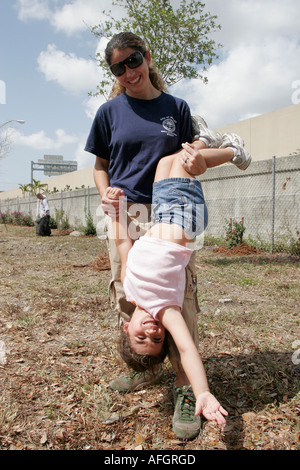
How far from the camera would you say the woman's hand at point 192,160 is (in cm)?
205

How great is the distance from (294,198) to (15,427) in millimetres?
7545

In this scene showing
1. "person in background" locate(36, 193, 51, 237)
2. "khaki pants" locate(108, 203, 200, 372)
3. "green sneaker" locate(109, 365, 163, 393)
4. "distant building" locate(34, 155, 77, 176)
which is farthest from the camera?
"distant building" locate(34, 155, 77, 176)

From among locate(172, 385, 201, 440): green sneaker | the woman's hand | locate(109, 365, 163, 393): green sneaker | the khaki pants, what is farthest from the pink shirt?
locate(109, 365, 163, 393): green sneaker

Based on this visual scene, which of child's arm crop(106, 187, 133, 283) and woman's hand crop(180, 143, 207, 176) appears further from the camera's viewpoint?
child's arm crop(106, 187, 133, 283)

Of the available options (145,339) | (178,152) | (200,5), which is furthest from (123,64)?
(200,5)

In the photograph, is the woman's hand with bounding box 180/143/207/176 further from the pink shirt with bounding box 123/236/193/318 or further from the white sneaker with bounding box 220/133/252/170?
the pink shirt with bounding box 123/236/193/318

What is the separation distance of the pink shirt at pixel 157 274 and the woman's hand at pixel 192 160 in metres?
0.45

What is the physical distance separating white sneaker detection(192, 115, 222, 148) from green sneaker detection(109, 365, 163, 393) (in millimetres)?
1554

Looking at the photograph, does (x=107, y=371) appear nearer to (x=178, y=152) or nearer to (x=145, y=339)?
(x=145, y=339)

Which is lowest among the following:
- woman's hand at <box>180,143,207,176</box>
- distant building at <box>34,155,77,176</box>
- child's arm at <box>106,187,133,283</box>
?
child's arm at <box>106,187,133,283</box>

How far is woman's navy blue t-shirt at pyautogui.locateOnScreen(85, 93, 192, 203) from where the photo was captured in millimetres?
2213

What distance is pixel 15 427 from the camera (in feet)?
7.00

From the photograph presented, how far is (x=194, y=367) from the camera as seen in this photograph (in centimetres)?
169

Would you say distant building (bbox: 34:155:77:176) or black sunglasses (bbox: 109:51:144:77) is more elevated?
distant building (bbox: 34:155:77:176)
